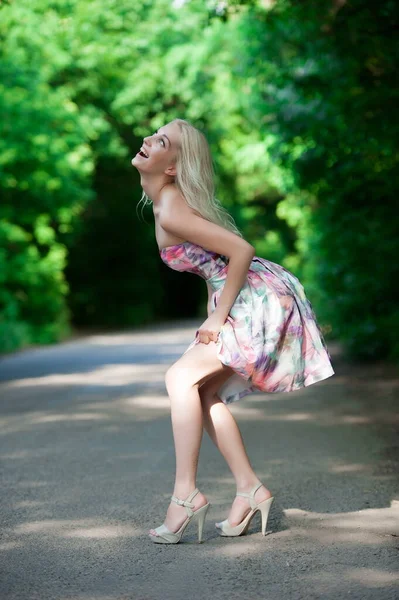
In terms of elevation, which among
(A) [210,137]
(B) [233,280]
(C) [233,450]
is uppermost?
(A) [210,137]

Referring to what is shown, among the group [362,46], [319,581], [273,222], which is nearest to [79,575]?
[319,581]

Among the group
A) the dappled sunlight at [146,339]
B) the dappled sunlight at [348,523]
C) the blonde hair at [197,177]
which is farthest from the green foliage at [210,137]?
the blonde hair at [197,177]

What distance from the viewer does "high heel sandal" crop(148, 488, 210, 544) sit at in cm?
446

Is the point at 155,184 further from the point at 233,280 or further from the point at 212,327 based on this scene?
the point at 212,327

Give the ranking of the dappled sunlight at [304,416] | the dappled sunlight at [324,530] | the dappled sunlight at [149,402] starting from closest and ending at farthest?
1. the dappled sunlight at [324,530]
2. the dappled sunlight at [304,416]
3. the dappled sunlight at [149,402]

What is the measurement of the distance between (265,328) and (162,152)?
0.91 metres

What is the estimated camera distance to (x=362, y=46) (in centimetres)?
1030

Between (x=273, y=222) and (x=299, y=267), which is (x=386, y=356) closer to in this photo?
(x=299, y=267)

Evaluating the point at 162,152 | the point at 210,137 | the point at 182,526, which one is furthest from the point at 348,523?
the point at 210,137

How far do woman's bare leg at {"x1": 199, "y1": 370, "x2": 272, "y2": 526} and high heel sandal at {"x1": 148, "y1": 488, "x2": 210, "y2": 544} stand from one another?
21 centimetres

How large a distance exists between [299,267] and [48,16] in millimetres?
8771

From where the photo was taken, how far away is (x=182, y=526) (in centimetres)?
448

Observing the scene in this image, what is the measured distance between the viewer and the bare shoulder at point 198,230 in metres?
4.47

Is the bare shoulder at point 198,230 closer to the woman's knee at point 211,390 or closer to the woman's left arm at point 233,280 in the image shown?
the woman's left arm at point 233,280
